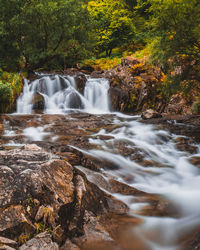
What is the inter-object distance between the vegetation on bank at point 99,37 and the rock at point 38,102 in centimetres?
122

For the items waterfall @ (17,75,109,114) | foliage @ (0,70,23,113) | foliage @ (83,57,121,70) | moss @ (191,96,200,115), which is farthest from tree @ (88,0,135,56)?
moss @ (191,96,200,115)

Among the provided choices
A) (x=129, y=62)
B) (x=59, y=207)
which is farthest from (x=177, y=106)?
(x=59, y=207)

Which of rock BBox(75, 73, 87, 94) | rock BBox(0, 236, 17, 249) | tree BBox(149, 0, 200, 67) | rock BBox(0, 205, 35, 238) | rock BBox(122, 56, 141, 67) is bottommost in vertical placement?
rock BBox(0, 236, 17, 249)

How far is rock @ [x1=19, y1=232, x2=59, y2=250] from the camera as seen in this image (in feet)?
6.87

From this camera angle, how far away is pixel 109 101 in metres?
15.1

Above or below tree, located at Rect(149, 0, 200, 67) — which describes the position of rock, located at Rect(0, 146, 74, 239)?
below

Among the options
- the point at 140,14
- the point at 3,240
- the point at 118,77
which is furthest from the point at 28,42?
the point at 140,14

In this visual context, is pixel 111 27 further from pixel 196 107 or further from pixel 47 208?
pixel 47 208

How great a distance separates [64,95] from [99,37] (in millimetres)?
12828

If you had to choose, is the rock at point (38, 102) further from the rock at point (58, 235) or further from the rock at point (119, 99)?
the rock at point (58, 235)

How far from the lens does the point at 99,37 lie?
2417cm

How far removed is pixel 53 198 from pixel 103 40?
24029 millimetres

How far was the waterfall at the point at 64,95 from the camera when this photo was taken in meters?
13.6

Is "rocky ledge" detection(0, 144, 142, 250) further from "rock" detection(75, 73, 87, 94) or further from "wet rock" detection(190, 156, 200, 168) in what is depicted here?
"rock" detection(75, 73, 87, 94)
